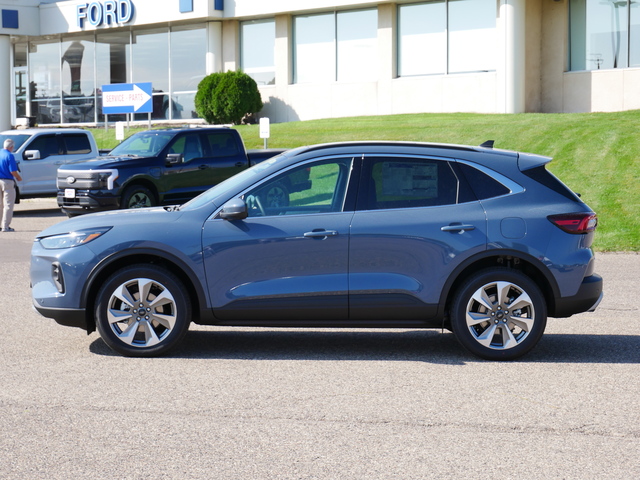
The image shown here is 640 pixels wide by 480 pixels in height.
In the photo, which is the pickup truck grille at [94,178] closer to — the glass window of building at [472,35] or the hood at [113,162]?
the hood at [113,162]

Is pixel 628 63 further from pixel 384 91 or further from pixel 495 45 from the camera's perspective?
pixel 384 91

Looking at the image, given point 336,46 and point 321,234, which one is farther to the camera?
point 336,46

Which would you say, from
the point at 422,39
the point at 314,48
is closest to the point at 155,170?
the point at 422,39

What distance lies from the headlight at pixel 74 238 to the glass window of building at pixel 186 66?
106 ft

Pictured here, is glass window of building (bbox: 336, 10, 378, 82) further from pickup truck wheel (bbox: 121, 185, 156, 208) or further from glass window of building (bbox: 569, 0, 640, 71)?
pickup truck wheel (bbox: 121, 185, 156, 208)

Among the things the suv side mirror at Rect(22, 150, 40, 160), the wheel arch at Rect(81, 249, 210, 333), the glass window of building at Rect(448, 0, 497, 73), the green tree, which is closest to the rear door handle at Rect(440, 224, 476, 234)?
the wheel arch at Rect(81, 249, 210, 333)

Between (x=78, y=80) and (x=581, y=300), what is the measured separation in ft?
128

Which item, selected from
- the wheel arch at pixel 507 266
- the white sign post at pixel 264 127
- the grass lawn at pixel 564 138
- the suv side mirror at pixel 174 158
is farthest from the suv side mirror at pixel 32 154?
the wheel arch at pixel 507 266

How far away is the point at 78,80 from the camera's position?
43812 millimetres

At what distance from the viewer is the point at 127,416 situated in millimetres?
5941

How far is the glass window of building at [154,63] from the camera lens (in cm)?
4084

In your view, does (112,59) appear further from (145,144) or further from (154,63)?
(145,144)

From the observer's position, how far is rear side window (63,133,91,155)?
77.6ft

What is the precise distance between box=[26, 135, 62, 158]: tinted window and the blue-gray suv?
16247 mm
